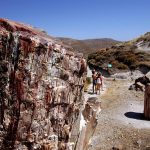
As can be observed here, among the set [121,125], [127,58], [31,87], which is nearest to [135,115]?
[121,125]

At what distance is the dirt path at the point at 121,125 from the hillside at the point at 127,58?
1352 centimetres

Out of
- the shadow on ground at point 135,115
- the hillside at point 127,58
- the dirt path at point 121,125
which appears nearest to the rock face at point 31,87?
the dirt path at point 121,125

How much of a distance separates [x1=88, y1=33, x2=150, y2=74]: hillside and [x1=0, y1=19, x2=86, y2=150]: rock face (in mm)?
33981

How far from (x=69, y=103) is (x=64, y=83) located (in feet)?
1.15

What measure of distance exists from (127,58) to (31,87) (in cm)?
3766

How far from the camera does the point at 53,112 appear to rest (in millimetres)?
5398

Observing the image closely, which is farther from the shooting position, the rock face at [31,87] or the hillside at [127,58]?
the hillside at [127,58]

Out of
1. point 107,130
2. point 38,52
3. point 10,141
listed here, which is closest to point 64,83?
point 38,52

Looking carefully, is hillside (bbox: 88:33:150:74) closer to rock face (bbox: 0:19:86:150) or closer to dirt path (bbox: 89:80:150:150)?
dirt path (bbox: 89:80:150:150)

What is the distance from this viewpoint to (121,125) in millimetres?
18578

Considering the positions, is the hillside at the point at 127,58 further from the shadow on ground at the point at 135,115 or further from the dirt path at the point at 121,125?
the shadow on ground at the point at 135,115

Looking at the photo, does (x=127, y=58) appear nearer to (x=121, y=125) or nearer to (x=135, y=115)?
(x=135, y=115)

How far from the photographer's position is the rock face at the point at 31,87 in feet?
17.0

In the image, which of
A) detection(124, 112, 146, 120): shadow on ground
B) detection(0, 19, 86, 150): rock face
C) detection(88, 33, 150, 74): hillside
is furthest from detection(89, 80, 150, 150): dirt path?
detection(88, 33, 150, 74): hillside
